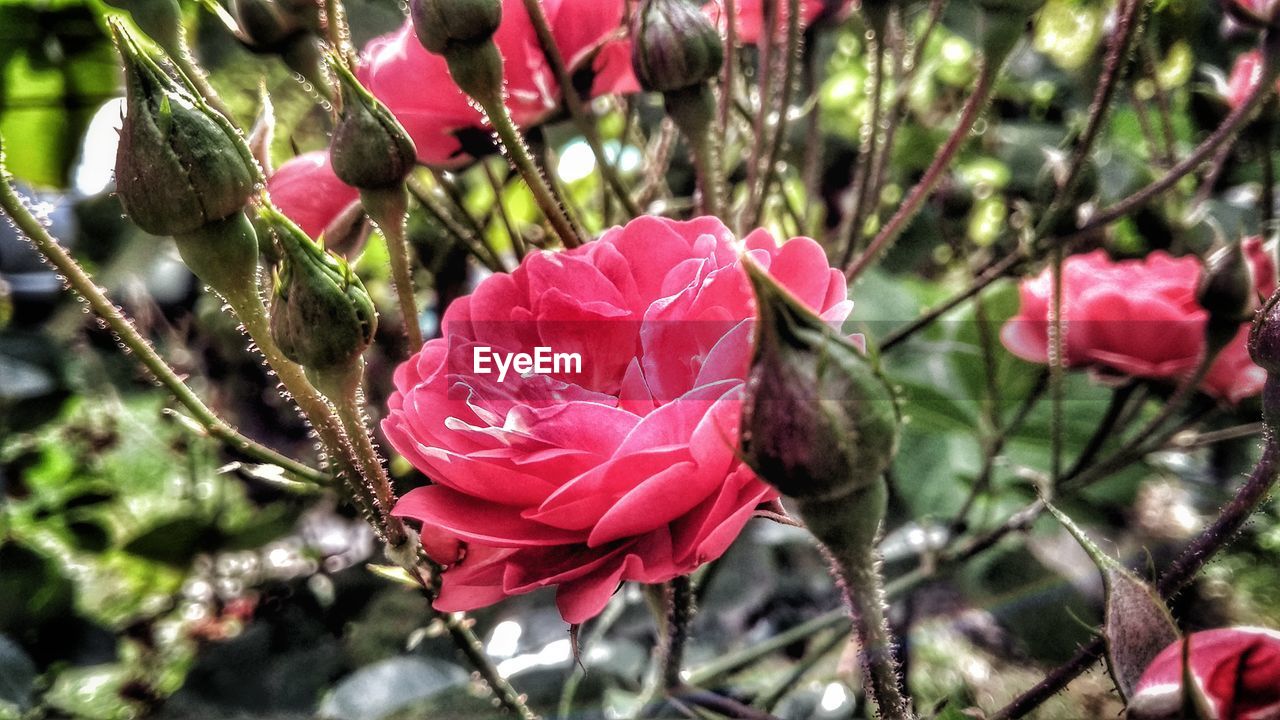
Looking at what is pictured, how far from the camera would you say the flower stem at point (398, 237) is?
25 centimetres

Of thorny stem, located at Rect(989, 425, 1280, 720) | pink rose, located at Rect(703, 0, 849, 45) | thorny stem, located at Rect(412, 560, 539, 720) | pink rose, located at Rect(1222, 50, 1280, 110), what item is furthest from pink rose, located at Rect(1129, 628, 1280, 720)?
pink rose, located at Rect(1222, 50, 1280, 110)

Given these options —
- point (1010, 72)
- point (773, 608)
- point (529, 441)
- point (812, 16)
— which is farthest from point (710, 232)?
point (1010, 72)

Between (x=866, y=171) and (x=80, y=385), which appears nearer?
(x=866, y=171)

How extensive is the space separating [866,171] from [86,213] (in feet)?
1.76

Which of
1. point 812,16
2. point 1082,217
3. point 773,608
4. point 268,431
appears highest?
point 812,16

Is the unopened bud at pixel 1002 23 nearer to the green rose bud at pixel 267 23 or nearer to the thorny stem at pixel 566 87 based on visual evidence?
the thorny stem at pixel 566 87

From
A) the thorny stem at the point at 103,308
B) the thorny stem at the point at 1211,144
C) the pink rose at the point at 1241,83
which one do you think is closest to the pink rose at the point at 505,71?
the thorny stem at the point at 103,308

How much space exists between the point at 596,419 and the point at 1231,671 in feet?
0.47

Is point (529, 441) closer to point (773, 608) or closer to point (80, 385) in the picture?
point (773, 608)

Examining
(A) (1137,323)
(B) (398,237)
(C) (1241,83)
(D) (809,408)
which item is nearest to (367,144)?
(B) (398,237)

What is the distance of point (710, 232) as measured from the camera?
24cm

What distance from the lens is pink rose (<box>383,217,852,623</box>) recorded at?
0.62ft

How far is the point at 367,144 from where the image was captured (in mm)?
232

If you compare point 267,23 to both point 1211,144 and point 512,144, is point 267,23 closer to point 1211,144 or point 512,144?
point 512,144
